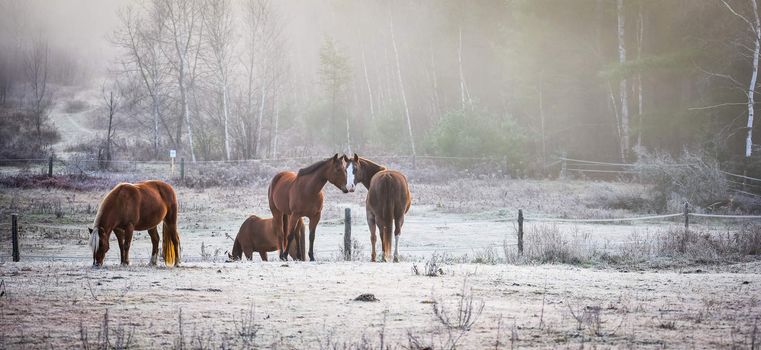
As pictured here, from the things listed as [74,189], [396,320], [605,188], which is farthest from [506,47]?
[396,320]

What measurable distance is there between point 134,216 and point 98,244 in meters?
0.68

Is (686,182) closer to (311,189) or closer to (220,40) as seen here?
(311,189)

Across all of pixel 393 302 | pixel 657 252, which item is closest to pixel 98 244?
pixel 393 302

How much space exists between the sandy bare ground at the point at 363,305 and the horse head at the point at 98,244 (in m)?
0.35

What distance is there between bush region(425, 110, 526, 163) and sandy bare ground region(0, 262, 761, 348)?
28.0m

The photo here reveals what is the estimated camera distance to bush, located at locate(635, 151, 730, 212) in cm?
2625

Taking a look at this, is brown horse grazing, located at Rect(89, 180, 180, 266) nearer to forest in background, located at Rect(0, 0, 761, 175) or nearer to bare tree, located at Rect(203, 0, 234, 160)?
forest in background, located at Rect(0, 0, 761, 175)

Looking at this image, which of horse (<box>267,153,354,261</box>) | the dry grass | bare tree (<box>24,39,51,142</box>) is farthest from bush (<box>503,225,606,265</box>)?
bare tree (<box>24,39,51,142</box>)

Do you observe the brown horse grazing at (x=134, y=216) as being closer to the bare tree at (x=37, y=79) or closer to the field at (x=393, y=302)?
the field at (x=393, y=302)

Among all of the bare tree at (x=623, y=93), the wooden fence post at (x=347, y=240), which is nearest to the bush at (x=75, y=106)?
the bare tree at (x=623, y=93)

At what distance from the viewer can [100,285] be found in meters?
9.60

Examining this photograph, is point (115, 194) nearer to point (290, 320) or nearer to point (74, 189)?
point (290, 320)

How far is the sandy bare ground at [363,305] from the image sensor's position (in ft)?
23.0

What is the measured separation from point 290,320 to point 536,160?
3393 centimetres
